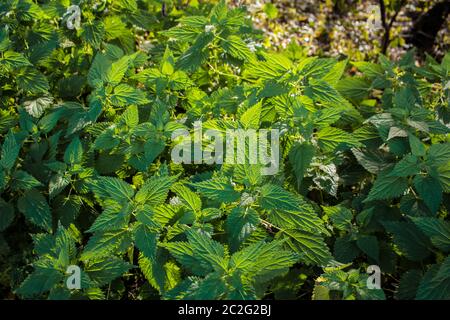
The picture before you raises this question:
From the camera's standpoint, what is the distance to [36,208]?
7.27 ft

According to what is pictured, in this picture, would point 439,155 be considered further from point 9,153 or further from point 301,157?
point 9,153

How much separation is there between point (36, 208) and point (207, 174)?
701 millimetres

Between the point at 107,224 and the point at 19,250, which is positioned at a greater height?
the point at 107,224

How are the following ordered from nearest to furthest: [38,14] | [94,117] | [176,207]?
1. [176,207]
2. [94,117]
3. [38,14]

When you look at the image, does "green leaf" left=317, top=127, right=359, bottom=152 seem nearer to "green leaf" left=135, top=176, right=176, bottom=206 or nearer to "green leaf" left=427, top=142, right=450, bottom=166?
"green leaf" left=427, top=142, right=450, bottom=166

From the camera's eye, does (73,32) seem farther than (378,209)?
Yes

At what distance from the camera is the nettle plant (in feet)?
6.12

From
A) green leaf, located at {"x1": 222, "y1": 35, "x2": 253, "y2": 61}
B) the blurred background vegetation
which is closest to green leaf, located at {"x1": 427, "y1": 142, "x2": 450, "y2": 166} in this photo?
green leaf, located at {"x1": 222, "y1": 35, "x2": 253, "y2": 61}

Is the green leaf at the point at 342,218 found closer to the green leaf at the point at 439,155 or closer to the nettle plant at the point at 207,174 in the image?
the nettle plant at the point at 207,174

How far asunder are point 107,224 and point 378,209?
1.07 meters

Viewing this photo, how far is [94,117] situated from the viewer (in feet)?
7.29

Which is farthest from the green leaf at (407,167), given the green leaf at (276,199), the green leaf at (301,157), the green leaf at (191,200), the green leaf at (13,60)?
the green leaf at (13,60)
